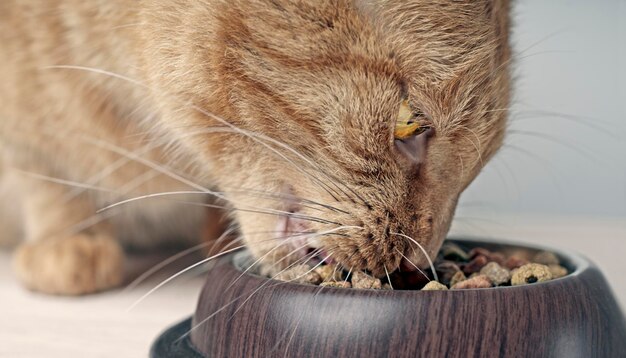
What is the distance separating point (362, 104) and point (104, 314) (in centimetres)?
57

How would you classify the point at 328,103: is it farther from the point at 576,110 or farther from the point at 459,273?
the point at 576,110

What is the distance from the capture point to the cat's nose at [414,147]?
31.3 inches

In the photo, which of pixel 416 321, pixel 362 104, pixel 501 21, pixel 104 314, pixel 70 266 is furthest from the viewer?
pixel 70 266

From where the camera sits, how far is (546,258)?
903 millimetres

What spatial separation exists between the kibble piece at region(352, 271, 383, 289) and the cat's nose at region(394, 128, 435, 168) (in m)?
0.12

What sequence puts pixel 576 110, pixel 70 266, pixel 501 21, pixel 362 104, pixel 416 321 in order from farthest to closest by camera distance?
pixel 576 110 < pixel 70 266 < pixel 501 21 < pixel 362 104 < pixel 416 321

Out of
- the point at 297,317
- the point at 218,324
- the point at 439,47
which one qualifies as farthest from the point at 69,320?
the point at 439,47

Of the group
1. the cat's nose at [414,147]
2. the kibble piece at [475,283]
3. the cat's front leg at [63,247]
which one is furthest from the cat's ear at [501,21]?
the cat's front leg at [63,247]

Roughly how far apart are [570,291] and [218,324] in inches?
13.1

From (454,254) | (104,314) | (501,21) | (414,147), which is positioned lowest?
(104,314)

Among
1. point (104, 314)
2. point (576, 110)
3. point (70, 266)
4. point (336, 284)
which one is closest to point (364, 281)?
point (336, 284)

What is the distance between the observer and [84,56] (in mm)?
1130

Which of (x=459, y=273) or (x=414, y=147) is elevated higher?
(x=414, y=147)

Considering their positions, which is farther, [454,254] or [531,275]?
[454,254]
